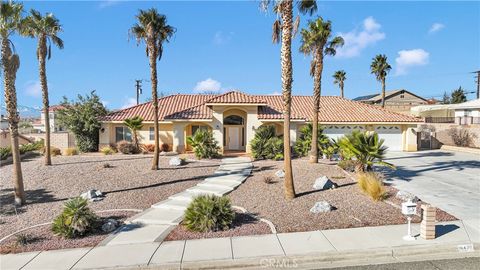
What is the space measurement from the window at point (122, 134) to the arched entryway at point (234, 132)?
365 inches

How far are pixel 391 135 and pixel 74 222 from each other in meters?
28.5

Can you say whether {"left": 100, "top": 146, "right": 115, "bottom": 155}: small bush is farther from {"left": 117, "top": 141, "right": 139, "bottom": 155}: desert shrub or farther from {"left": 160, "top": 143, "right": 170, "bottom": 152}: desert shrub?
{"left": 160, "top": 143, "right": 170, "bottom": 152}: desert shrub

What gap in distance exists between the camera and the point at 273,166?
19000mm

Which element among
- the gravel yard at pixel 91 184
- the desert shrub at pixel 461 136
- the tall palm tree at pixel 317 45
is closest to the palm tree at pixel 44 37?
the gravel yard at pixel 91 184

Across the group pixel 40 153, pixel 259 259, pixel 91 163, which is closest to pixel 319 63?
pixel 259 259

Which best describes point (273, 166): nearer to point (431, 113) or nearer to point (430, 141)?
point (430, 141)

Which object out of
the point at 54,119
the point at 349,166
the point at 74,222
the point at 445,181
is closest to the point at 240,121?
the point at 349,166

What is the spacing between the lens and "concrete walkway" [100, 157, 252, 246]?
29.0 ft

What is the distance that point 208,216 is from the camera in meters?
9.27

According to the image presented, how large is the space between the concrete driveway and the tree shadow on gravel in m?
15.7

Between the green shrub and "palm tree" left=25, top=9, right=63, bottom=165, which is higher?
"palm tree" left=25, top=9, right=63, bottom=165

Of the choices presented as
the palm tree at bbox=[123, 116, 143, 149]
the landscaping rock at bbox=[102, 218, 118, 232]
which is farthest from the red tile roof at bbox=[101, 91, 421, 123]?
the landscaping rock at bbox=[102, 218, 118, 232]

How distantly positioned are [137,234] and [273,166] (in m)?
11.2

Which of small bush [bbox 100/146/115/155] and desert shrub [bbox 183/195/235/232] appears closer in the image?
desert shrub [bbox 183/195/235/232]
